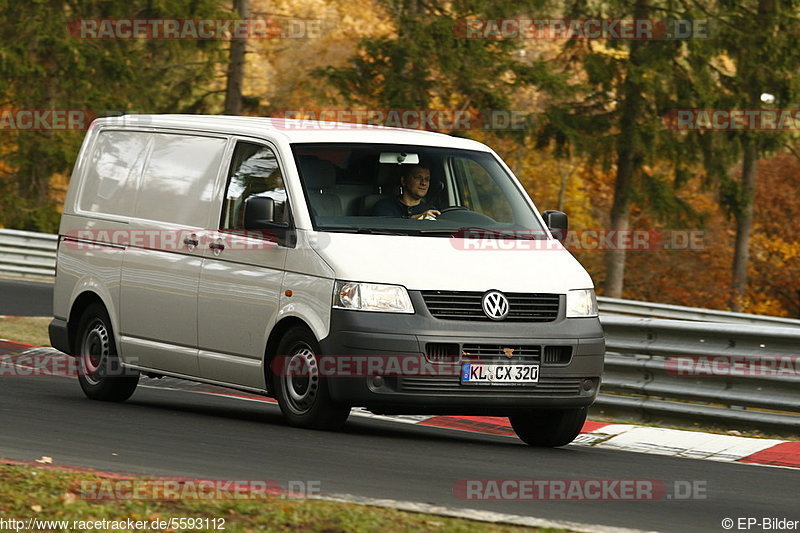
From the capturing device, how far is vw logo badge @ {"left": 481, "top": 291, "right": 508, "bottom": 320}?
30.7 feet

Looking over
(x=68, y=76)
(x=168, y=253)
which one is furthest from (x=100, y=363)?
(x=68, y=76)

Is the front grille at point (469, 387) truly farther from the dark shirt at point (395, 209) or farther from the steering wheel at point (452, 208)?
the steering wheel at point (452, 208)

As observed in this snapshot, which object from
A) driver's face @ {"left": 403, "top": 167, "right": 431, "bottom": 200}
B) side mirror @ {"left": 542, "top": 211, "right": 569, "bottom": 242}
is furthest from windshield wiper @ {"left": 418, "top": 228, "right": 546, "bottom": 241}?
driver's face @ {"left": 403, "top": 167, "right": 431, "bottom": 200}

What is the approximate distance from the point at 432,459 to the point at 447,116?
27.2m

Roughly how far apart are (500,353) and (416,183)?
1.69 m

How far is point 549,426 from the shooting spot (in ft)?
34.0

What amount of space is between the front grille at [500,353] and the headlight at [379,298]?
48 cm

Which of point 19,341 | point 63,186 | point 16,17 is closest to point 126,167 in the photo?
point 19,341

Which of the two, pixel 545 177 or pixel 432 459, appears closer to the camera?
pixel 432 459

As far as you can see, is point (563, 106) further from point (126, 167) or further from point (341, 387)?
point (341, 387)

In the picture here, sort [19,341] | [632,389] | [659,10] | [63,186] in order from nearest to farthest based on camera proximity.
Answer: [632,389] < [19,341] < [659,10] < [63,186]

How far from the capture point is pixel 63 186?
46375 mm

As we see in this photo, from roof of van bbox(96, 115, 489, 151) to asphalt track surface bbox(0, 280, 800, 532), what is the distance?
210 cm

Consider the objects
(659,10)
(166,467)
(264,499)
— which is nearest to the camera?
(264,499)
